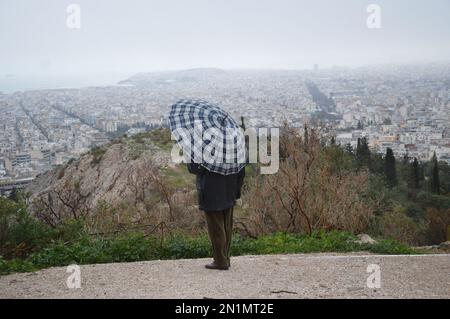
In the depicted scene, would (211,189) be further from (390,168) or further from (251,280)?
(390,168)

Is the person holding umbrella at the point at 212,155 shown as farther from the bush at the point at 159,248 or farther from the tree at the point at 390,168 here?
the tree at the point at 390,168

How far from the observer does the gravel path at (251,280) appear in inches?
211

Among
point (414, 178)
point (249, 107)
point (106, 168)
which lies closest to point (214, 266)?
point (106, 168)

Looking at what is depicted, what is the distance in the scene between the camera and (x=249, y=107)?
28422 millimetres

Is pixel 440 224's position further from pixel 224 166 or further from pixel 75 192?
pixel 224 166

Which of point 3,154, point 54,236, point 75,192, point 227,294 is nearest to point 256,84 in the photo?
point 3,154

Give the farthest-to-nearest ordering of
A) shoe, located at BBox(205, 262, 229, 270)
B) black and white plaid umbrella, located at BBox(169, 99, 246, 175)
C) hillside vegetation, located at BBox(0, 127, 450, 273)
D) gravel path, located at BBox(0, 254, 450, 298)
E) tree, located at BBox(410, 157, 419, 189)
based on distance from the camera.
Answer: tree, located at BBox(410, 157, 419, 189), hillside vegetation, located at BBox(0, 127, 450, 273), shoe, located at BBox(205, 262, 229, 270), black and white plaid umbrella, located at BBox(169, 99, 246, 175), gravel path, located at BBox(0, 254, 450, 298)

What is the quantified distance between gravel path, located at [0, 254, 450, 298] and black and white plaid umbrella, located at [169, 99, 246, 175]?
131 centimetres

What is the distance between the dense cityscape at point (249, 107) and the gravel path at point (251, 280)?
644 cm

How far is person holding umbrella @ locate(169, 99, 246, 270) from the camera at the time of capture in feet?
18.7

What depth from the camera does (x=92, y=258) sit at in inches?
276

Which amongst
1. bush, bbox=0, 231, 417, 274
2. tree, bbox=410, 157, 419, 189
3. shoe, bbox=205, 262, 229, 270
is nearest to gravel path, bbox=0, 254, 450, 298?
shoe, bbox=205, 262, 229, 270

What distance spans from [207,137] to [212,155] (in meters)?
0.23

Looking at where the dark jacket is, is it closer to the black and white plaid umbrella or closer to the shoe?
the black and white plaid umbrella
